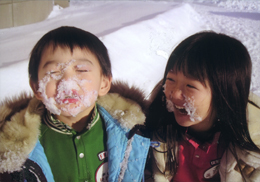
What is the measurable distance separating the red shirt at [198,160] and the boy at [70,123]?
18 centimetres

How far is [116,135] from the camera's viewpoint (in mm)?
776

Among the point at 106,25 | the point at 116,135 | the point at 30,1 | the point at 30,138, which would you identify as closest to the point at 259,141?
the point at 116,135

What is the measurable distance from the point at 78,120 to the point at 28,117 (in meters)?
0.17

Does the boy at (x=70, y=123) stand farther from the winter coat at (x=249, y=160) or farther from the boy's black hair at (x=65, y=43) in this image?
the winter coat at (x=249, y=160)

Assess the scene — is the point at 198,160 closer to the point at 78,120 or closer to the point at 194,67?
the point at 194,67

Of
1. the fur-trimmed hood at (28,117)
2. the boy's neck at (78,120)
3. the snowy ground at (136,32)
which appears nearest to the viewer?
the fur-trimmed hood at (28,117)

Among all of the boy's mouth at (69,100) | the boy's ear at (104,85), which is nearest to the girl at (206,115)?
the boy's ear at (104,85)

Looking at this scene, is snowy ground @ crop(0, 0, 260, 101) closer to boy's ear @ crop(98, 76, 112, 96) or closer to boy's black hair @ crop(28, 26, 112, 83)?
boy's black hair @ crop(28, 26, 112, 83)

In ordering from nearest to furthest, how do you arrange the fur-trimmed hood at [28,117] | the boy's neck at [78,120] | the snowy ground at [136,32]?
the fur-trimmed hood at [28,117] < the boy's neck at [78,120] < the snowy ground at [136,32]

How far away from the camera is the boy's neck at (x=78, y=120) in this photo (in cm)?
75

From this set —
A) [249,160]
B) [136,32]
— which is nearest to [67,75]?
[249,160]

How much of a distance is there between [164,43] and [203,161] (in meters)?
0.86

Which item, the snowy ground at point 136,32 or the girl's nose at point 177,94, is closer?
A: the girl's nose at point 177,94

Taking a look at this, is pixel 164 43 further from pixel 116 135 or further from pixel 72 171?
pixel 72 171
